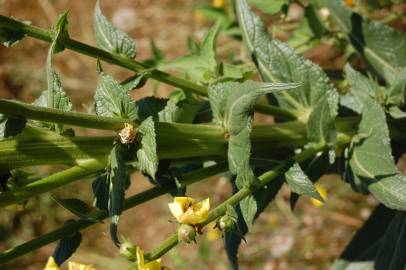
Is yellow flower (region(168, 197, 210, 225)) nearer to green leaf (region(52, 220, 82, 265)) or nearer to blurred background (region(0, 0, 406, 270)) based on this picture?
green leaf (region(52, 220, 82, 265))

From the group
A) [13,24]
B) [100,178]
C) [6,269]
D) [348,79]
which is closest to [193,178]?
[100,178]

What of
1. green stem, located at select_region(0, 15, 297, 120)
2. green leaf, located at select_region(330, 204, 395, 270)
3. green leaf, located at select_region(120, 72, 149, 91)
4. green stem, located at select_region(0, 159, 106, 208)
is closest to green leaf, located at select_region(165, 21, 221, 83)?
green stem, located at select_region(0, 15, 297, 120)

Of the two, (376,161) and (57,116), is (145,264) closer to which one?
(57,116)

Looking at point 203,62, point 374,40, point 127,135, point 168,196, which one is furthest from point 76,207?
point 168,196

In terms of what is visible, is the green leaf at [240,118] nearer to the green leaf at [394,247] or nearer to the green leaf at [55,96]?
the green leaf at [55,96]

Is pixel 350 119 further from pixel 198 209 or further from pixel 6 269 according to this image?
pixel 6 269
